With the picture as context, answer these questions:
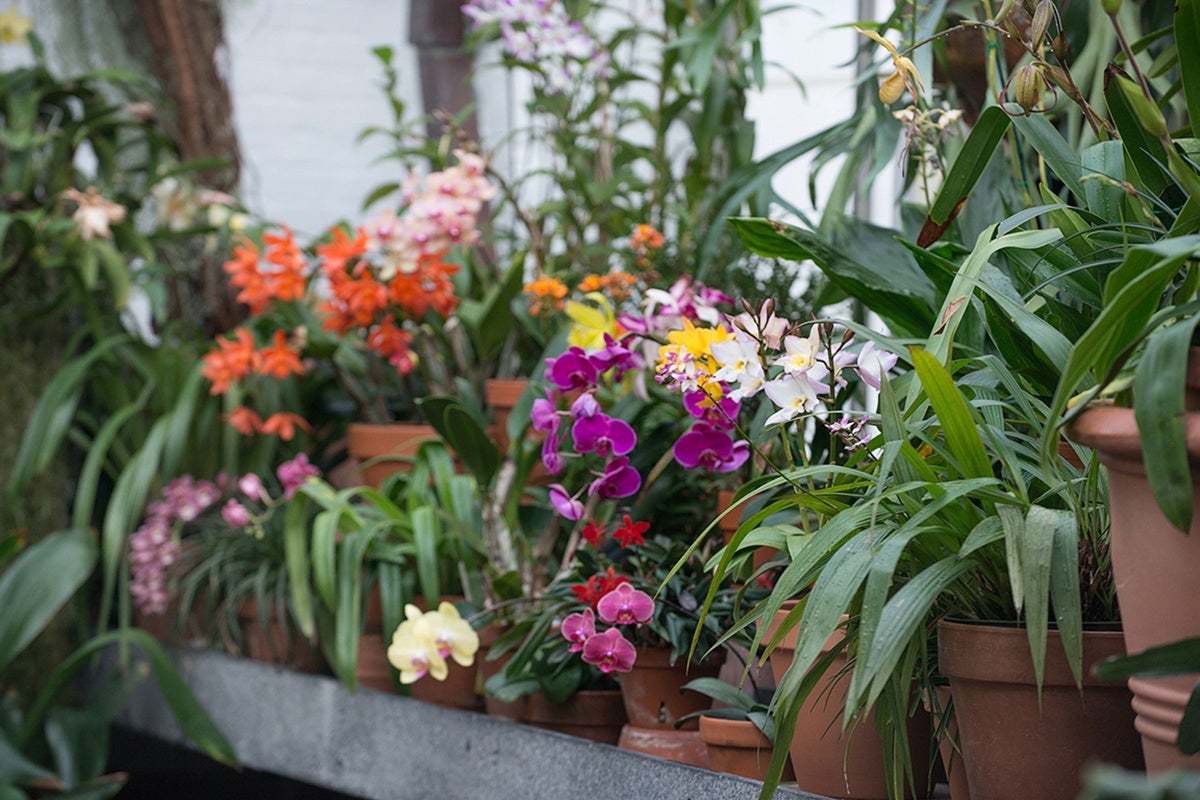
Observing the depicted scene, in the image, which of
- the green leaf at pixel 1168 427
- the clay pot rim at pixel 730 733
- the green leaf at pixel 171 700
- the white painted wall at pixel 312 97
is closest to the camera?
the green leaf at pixel 1168 427

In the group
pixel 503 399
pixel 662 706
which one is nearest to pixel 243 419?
pixel 503 399

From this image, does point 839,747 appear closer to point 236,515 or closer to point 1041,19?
point 1041,19

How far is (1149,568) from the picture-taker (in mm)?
727

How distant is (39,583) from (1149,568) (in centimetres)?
→ 172

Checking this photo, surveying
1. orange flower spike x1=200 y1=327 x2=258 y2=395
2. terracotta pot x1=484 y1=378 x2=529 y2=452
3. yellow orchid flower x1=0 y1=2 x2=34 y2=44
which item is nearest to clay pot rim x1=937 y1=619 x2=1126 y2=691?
terracotta pot x1=484 y1=378 x2=529 y2=452

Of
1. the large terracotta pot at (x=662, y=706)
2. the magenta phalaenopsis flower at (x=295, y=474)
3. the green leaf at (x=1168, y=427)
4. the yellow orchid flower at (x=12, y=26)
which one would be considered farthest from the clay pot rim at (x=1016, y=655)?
the yellow orchid flower at (x=12, y=26)

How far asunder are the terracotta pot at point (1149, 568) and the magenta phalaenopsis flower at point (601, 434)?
0.53 meters

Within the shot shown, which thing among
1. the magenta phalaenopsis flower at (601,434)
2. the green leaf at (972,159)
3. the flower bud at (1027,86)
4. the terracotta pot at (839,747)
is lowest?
the terracotta pot at (839,747)

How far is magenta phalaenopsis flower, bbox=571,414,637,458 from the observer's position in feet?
3.94

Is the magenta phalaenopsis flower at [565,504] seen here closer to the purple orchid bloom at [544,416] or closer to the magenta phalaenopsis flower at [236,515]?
the purple orchid bloom at [544,416]

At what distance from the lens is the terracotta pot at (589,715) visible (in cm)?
137

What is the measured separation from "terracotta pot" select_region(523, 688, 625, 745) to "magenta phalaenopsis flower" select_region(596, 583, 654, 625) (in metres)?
0.24

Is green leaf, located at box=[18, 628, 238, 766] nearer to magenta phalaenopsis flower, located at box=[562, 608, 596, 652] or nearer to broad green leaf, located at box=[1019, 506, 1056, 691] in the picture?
magenta phalaenopsis flower, located at box=[562, 608, 596, 652]

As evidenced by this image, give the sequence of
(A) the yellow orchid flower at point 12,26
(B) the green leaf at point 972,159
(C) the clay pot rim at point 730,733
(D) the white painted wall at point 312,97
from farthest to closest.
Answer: (D) the white painted wall at point 312,97 < (A) the yellow orchid flower at point 12,26 < (C) the clay pot rim at point 730,733 < (B) the green leaf at point 972,159
